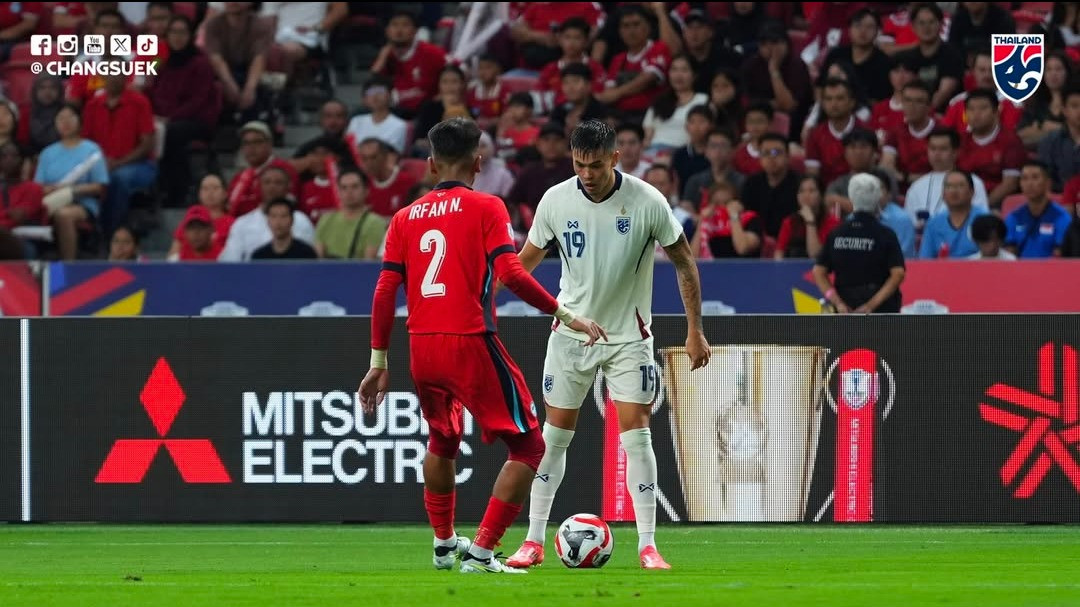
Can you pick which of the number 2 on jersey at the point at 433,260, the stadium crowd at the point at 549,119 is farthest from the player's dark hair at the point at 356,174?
the number 2 on jersey at the point at 433,260

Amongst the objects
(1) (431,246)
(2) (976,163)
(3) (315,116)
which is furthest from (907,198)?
(1) (431,246)

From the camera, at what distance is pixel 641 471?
904cm

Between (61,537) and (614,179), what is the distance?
17.2ft

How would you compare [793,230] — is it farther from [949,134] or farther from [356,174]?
[356,174]

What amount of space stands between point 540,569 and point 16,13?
15016 mm

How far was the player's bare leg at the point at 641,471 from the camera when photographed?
892cm

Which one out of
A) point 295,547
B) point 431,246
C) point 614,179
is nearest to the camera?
point 431,246

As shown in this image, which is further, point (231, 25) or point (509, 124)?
point (231, 25)

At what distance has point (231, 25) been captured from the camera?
67.4 feet

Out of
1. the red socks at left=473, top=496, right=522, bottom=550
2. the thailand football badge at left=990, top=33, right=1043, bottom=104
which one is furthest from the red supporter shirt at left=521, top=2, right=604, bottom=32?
the red socks at left=473, top=496, right=522, bottom=550

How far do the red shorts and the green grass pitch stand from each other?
2.34 feet

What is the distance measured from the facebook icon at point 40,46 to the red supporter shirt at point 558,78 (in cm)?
577

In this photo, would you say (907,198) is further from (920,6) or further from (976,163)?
(920,6)

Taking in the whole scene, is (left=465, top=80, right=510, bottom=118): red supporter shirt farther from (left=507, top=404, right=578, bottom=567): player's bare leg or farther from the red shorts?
the red shorts
